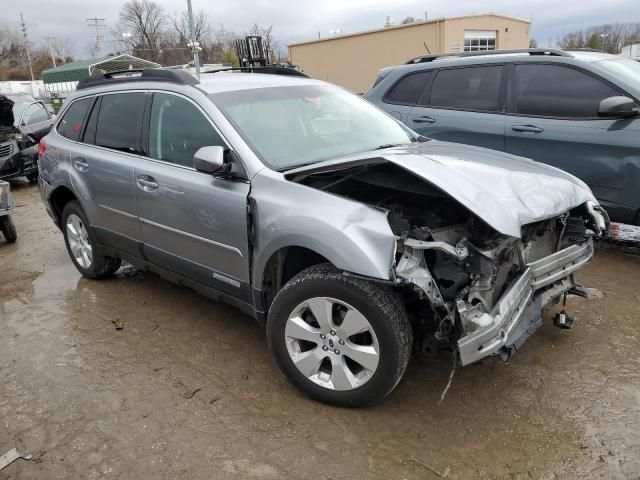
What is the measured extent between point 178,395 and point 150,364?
1.54 ft

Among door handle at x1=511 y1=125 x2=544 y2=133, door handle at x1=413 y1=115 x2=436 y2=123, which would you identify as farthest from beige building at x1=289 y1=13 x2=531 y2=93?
door handle at x1=511 y1=125 x2=544 y2=133

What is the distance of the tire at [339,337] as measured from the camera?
2.63 metres

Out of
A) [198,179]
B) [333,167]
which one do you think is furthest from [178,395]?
[333,167]

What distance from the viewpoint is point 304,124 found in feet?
11.9

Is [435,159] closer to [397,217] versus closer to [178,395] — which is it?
[397,217]

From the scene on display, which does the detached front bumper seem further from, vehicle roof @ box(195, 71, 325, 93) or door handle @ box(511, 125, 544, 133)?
vehicle roof @ box(195, 71, 325, 93)

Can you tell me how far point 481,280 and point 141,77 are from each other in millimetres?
2964

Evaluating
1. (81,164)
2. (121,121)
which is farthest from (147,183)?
(81,164)

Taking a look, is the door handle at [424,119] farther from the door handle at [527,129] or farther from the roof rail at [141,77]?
the roof rail at [141,77]

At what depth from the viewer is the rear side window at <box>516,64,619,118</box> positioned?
474 cm

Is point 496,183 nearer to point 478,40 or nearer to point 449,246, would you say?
point 449,246

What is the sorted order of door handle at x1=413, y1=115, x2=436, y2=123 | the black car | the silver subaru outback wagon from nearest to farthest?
the silver subaru outback wagon, door handle at x1=413, y1=115, x2=436, y2=123, the black car

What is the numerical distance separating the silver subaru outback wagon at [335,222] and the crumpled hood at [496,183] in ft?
0.04

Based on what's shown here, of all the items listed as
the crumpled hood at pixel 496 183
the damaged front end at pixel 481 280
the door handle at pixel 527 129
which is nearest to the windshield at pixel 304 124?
the crumpled hood at pixel 496 183
